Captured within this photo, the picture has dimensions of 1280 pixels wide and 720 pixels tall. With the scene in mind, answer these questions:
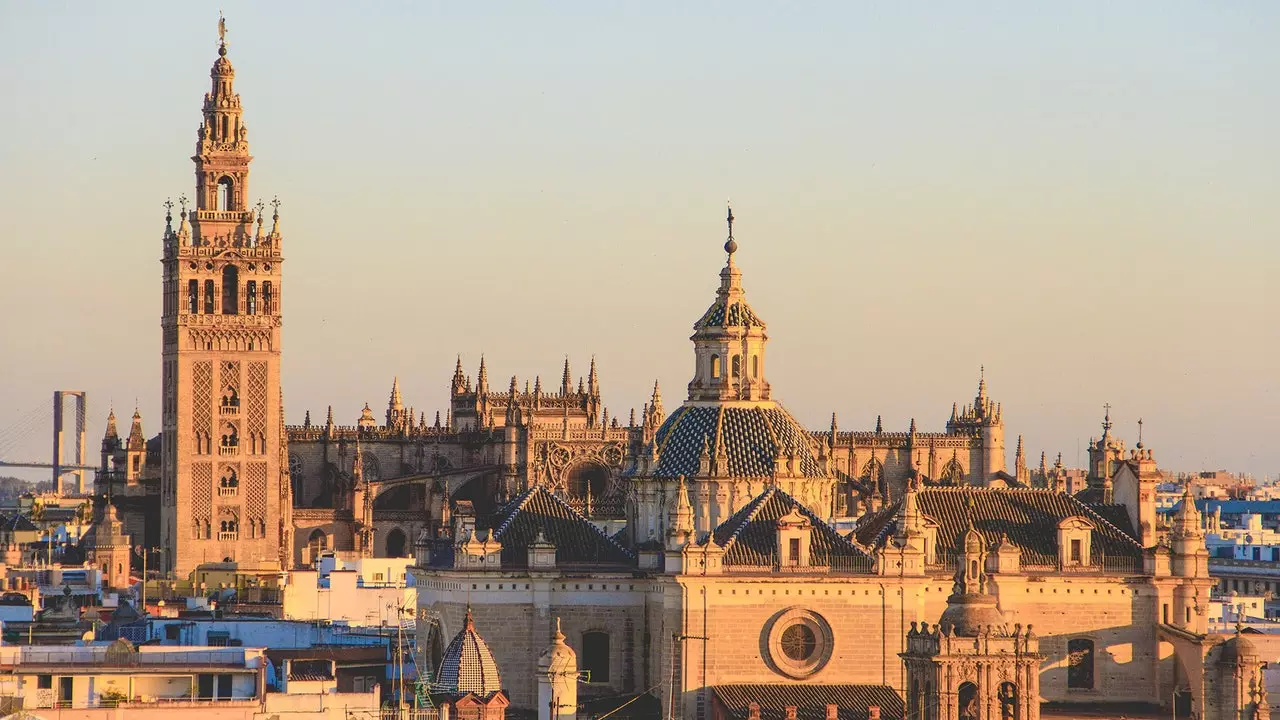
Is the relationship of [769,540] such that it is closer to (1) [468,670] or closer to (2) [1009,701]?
(2) [1009,701]

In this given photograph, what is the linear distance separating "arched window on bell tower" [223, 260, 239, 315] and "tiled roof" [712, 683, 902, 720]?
78901 mm

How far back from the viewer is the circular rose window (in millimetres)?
89312

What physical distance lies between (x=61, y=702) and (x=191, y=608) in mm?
42956

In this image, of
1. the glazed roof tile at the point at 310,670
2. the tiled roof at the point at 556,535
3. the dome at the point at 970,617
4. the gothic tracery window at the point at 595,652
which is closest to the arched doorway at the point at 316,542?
the glazed roof tile at the point at 310,670

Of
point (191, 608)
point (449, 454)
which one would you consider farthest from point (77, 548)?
point (191, 608)

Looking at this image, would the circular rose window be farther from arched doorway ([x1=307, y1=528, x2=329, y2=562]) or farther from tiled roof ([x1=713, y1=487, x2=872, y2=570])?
arched doorway ([x1=307, y1=528, x2=329, y2=562])

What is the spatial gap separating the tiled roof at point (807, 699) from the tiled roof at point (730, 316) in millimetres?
12817

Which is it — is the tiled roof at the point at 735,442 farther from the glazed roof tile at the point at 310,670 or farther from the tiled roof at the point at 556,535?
the glazed roof tile at the point at 310,670

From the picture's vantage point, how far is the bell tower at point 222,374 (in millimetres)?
162250

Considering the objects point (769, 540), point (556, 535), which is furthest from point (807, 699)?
point (556, 535)

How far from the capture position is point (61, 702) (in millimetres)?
84812

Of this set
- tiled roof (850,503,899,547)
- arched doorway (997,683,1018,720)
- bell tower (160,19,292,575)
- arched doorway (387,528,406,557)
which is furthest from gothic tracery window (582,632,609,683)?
arched doorway (387,528,406,557)

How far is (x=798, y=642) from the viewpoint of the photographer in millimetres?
89688

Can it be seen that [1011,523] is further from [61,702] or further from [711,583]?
[61,702]
